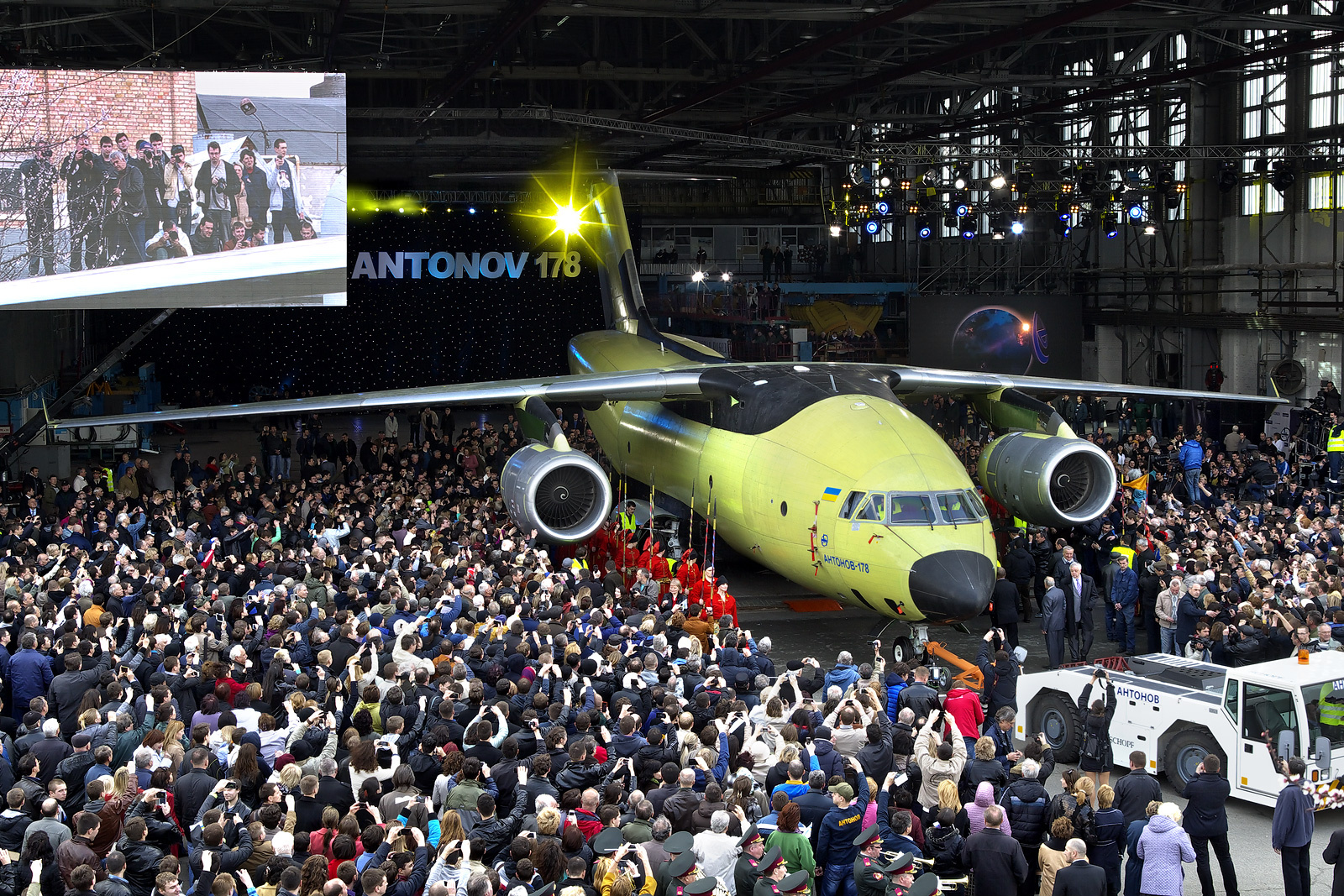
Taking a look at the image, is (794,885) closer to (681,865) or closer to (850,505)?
(681,865)

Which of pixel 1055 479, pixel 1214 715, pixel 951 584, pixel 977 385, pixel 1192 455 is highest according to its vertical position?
pixel 977 385

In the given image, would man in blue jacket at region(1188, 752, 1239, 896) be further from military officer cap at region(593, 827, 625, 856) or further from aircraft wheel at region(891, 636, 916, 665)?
aircraft wheel at region(891, 636, 916, 665)

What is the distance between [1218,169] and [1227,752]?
81.9ft

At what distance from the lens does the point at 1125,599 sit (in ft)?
53.1

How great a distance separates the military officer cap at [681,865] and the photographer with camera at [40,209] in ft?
52.7

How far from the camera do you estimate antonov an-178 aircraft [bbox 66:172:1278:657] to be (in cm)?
1449

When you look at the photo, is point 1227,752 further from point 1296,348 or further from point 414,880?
point 1296,348

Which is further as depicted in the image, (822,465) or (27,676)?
(822,465)

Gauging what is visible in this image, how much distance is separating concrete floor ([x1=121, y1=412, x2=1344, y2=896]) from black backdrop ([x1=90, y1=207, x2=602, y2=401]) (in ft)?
62.5

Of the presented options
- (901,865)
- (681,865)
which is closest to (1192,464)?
(901,865)

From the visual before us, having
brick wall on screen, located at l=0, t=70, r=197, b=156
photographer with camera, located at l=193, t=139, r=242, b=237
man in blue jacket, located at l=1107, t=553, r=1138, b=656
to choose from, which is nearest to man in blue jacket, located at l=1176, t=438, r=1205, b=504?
man in blue jacket, located at l=1107, t=553, r=1138, b=656

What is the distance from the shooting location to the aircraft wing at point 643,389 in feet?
60.0

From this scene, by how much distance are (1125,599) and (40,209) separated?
1648 centimetres

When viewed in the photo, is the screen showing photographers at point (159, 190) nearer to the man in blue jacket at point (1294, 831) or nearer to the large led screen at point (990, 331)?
the man in blue jacket at point (1294, 831)
